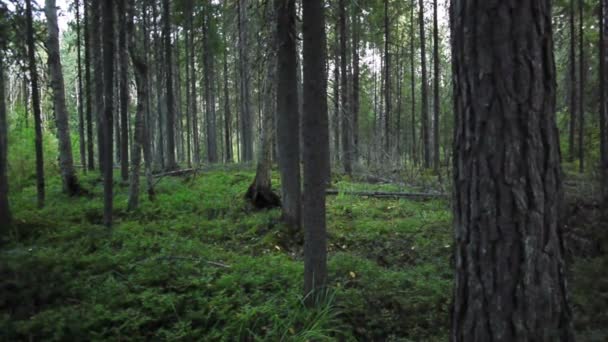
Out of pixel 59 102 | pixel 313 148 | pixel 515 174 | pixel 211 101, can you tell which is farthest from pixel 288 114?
pixel 211 101

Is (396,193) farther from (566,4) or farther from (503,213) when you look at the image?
(566,4)

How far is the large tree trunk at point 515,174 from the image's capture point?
2.37 metres

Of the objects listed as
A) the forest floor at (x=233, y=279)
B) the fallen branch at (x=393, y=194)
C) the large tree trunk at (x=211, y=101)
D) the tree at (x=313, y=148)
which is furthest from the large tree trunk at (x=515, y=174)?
the large tree trunk at (x=211, y=101)

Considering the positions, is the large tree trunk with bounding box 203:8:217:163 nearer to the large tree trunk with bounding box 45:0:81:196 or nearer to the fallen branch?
the large tree trunk with bounding box 45:0:81:196

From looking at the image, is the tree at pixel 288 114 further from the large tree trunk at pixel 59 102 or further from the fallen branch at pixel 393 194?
the large tree trunk at pixel 59 102

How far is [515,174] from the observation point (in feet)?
7.80

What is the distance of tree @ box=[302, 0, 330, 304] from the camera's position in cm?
448

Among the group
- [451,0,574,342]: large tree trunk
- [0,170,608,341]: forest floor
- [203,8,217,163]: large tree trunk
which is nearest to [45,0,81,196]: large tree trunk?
[0,170,608,341]: forest floor

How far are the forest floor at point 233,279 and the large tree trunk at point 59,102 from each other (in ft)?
9.39

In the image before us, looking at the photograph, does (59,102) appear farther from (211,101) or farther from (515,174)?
(211,101)

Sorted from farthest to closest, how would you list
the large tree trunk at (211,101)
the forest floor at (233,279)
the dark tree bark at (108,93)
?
1. the large tree trunk at (211,101)
2. the dark tree bark at (108,93)
3. the forest floor at (233,279)

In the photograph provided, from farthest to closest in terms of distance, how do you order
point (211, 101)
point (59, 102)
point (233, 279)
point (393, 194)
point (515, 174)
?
point (211, 101) → point (59, 102) → point (393, 194) → point (233, 279) → point (515, 174)

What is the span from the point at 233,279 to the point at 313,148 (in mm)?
2056

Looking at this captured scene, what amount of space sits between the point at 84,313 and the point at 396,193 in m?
8.63
